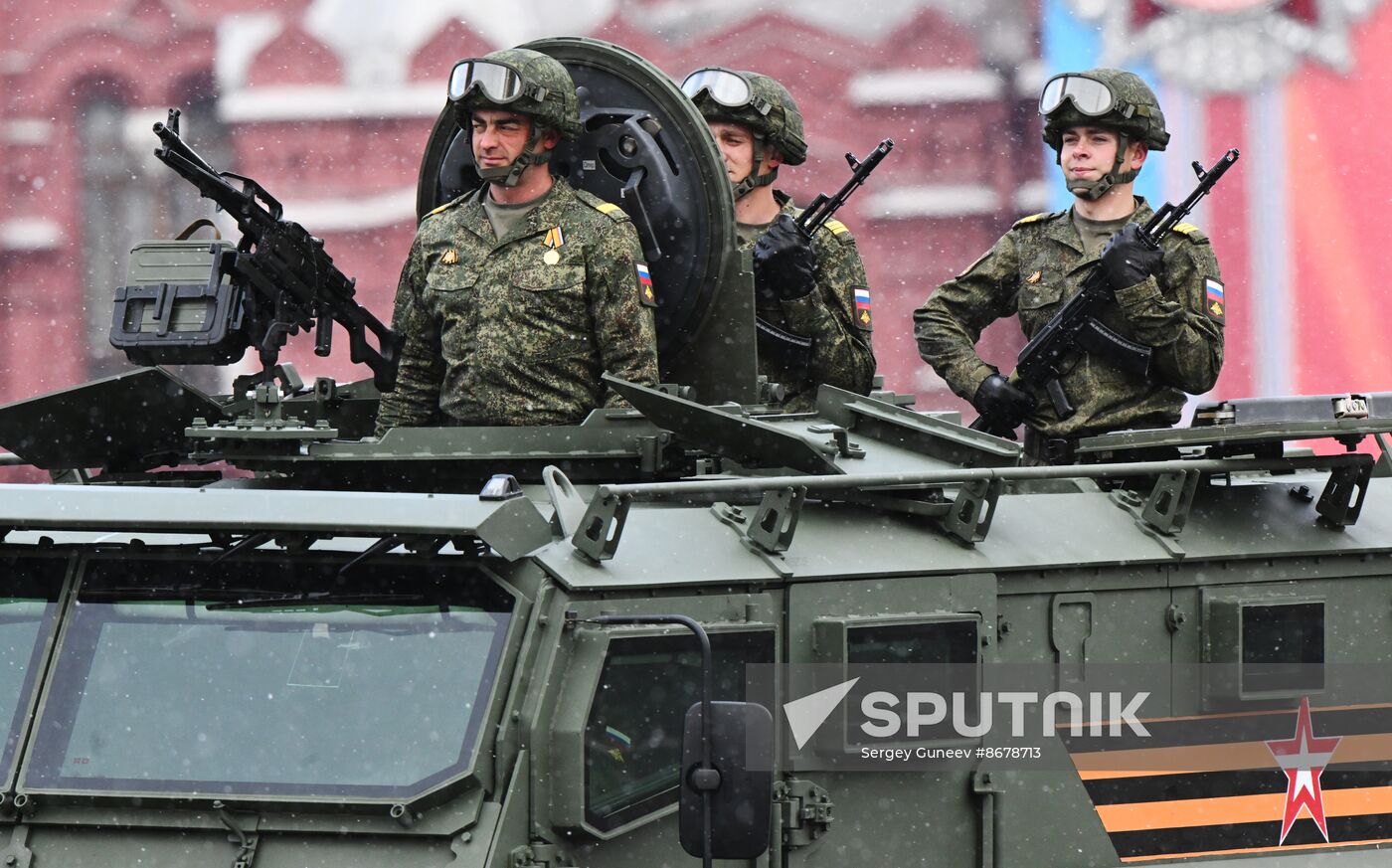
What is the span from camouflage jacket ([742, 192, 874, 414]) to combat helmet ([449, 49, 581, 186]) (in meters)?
1.52

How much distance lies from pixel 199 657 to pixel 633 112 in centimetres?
284

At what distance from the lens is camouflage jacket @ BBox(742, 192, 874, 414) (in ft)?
27.2

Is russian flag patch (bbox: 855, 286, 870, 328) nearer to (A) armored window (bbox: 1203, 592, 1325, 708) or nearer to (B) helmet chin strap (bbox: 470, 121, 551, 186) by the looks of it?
(B) helmet chin strap (bbox: 470, 121, 551, 186)

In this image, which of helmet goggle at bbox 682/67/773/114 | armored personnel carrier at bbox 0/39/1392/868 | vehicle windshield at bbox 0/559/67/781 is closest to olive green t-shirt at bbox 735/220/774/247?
helmet goggle at bbox 682/67/773/114

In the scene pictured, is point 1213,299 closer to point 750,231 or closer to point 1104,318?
point 1104,318

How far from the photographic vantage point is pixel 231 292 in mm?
6441

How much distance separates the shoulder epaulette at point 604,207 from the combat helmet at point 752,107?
1.85 metres

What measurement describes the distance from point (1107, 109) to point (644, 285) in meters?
2.00

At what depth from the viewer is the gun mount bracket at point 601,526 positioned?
16.9 feet

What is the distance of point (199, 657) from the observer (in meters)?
5.15

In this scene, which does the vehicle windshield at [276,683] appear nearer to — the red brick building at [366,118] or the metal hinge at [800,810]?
the metal hinge at [800,810]

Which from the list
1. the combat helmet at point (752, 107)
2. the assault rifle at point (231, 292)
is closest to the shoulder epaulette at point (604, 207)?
the assault rifle at point (231, 292)

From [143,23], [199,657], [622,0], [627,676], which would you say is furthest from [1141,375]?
[143,23]

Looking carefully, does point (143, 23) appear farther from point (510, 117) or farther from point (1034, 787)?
point (1034, 787)
